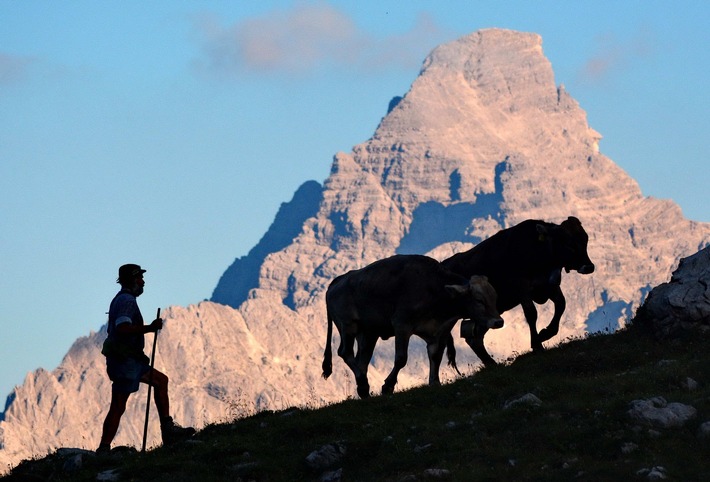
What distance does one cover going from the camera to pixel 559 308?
92.7 feet

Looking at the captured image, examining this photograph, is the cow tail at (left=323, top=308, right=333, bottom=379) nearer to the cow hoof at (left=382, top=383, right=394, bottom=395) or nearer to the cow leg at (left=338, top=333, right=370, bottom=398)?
the cow leg at (left=338, top=333, right=370, bottom=398)

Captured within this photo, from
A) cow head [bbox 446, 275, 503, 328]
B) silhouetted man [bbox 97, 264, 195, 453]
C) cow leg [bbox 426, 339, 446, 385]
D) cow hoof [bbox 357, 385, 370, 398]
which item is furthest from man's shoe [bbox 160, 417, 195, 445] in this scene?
cow head [bbox 446, 275, 503, 328]

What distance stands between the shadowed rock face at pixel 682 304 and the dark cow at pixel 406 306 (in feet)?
12.1

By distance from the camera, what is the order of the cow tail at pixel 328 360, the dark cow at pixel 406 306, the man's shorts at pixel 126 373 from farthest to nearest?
1. the cow tail at pixel 328 360
2. the dark cow at pixel 406 306
3. the man's shorts at pixel 126 373

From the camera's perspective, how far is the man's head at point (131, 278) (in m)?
21.9

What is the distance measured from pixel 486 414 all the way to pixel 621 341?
6.44 metres

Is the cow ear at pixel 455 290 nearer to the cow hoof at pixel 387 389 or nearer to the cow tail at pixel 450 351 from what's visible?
the cow tail at pixel 450 351

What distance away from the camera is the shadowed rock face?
26.8m

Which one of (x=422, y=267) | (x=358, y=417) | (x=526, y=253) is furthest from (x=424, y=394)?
(x=526, y=253)

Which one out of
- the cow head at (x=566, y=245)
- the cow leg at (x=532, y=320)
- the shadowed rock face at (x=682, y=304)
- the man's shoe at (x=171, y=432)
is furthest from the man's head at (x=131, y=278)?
the shadowed rock face at (x=682, y=304)

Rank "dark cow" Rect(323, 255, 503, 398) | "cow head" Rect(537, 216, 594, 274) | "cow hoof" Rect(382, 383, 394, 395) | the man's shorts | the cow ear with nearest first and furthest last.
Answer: the man's shorts
the cow ear
"dark cow" Rect(323, 255, 503, 398)
"cow hoof" Rect(382, 383, 394, 395)
"cow head" Rect(537, 216, 594, 274)

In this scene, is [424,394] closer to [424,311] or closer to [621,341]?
[424,311]

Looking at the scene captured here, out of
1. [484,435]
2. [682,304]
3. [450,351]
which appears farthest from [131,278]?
[682,304]

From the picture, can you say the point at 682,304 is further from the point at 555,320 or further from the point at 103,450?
the point at 103,450
